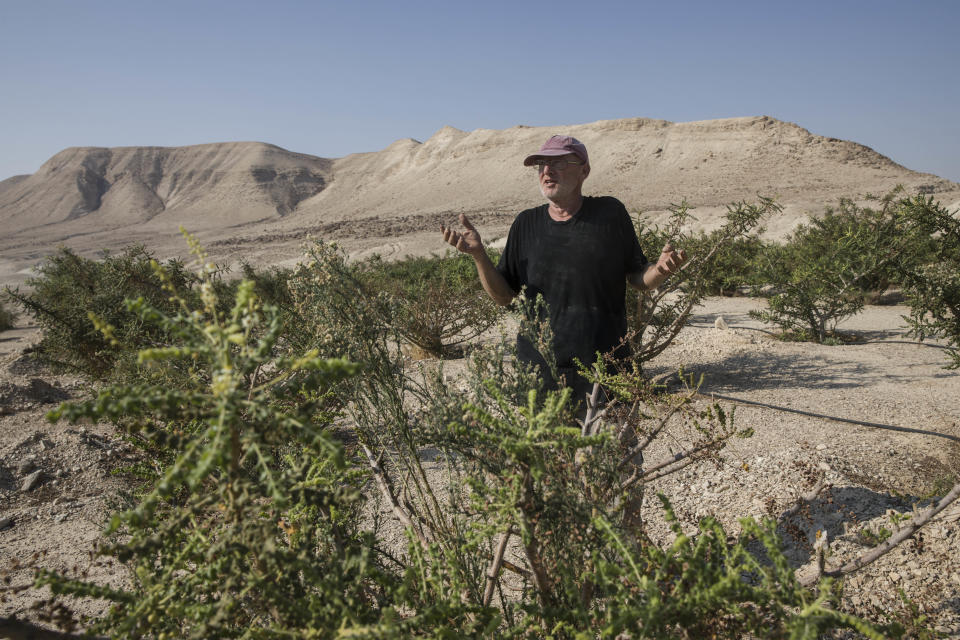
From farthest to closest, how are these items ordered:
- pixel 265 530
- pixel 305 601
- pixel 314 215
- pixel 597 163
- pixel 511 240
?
pixel 314 215 → pixel 597 163 → pixel 511 240 → pixel 305 601 → pixel 265 530

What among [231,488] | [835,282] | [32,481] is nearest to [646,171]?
[835,282]

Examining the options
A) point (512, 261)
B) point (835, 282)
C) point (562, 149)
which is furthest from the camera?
point (835, 282)

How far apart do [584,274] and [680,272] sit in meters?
1.37

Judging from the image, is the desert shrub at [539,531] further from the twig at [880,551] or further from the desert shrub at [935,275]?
the desert shrub at [935,275]

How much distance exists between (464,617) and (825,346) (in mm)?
6917

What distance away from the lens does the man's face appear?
242 cm

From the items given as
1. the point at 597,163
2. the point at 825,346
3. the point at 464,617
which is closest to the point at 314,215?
the point at 597,163

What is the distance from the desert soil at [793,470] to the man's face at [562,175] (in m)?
1.31

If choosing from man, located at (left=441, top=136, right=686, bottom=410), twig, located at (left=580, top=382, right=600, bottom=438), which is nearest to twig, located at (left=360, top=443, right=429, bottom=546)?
twig, located at (left=580, top=382, right=600, bottom=438)

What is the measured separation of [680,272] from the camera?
3.49 m

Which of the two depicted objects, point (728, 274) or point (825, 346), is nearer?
point (825, 346)

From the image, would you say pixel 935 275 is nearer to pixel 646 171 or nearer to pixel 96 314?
pixel 96 314

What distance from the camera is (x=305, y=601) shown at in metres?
1.04

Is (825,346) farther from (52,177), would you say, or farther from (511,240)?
(52,177)
